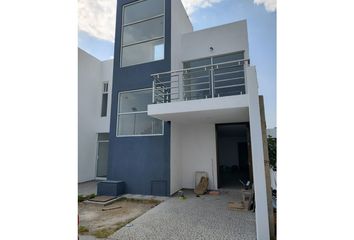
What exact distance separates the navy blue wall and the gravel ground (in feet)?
4.05

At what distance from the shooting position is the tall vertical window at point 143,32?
743 cm

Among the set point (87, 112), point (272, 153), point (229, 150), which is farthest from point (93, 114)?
point (229, 150)

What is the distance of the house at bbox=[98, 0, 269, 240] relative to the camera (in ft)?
21.7

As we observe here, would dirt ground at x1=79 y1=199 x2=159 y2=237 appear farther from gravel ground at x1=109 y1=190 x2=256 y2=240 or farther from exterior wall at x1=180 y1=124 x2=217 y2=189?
exterior wall at x1=180 y1=124 x2=217 y2=189

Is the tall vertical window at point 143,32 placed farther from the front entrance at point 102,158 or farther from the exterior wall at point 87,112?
the front entrance at point 102,158

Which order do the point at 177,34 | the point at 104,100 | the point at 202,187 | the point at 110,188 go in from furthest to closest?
the point at 104,100, the point at 177,34, the point at 202,187, the point at 110,188

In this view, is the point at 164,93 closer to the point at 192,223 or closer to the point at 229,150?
the point at 192,223

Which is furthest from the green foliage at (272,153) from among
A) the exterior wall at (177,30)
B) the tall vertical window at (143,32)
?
the tall vertical window at (143,32)

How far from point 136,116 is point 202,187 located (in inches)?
137

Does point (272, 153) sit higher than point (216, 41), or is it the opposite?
point (216, 41)

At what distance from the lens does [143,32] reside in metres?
7.75
